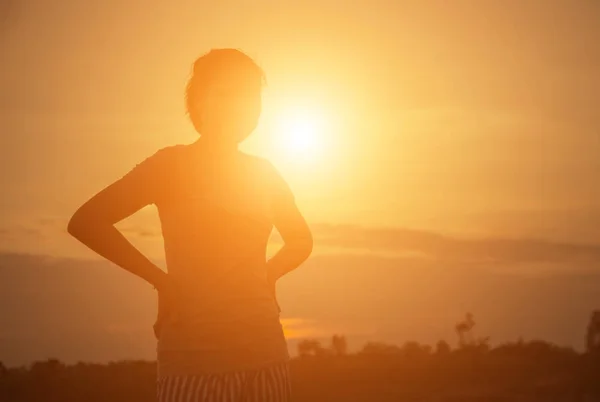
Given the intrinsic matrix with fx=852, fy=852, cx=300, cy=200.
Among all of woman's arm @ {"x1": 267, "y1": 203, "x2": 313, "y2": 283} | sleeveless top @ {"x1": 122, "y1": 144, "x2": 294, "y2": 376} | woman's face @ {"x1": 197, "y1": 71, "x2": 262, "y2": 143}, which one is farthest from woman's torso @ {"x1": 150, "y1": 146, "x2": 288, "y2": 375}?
woman's arm @ {"x1": 267, "y1": 203, "x2": 313, "y2": 283}

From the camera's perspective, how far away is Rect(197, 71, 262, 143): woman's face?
144 inches

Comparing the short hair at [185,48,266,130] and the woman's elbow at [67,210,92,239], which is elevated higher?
the short hair at [185,48,266,130]

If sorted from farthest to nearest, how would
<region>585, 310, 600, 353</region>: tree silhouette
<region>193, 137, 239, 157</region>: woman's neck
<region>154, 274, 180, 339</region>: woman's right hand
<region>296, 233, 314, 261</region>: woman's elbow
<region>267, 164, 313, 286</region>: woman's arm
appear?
<region>585, 310, 600, 353</region>: tree silhouette
<region>296, 233, 314, 261</region>: woman's elbow
<region>267, 164, 313, 286</region>: woman's arm
<region>193, 137, 239, 157</region>: woman's neck
<region>154, 274, 180, 339</region>: woman's right hand

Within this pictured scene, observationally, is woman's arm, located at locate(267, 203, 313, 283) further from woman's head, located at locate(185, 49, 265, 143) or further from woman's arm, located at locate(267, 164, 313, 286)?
woman's head, located at locate(185, 49, 265, 143)

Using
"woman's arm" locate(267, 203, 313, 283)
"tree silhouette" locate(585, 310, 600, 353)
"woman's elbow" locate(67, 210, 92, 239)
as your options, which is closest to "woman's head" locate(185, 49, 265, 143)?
"woman's arm" locate(267, 203, 313, 283)

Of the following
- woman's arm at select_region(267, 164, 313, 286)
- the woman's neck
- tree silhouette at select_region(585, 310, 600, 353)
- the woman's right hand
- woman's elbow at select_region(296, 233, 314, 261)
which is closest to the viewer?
the woman's right hand

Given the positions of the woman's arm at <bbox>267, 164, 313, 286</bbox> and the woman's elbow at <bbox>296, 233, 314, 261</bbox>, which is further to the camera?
the woman's elbow at <bbox>296, 233, 314, 261</bbox>

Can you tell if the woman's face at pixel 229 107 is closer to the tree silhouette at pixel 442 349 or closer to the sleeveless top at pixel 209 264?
the sleeveless top at pixel 209 264

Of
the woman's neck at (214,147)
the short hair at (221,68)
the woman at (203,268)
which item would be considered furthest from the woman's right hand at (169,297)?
the short hair at (221,68)

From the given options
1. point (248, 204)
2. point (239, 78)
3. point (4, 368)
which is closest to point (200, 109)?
point (239, 78)

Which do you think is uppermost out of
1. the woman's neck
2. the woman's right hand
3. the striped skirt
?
the woman's neck

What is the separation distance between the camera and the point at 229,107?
3.65 m

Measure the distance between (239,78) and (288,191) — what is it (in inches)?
→ 22.9

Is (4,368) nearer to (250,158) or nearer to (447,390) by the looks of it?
(447,390)
